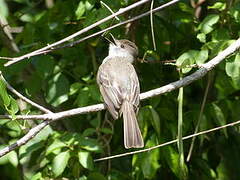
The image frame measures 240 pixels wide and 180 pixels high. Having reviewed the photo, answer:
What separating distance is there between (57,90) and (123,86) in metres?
0.59

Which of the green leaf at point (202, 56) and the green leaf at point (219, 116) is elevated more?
the green leaf at point (202, 56)

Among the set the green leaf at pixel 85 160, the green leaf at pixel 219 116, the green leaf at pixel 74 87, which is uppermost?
the green leaf at pixel 74 87

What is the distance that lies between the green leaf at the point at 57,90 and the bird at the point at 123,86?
0.32 metres

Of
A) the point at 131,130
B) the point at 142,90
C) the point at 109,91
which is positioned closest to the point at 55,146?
the point at 131,130

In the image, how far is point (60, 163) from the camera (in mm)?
4559

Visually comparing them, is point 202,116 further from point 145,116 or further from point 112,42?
point 112,42

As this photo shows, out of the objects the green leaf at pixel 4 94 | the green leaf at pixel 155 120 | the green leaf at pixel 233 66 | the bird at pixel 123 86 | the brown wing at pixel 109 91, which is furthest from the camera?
the brown wing at pixel 109 91

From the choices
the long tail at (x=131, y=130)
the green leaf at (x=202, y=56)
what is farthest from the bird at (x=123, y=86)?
the green leaf at (x=202, y=56)

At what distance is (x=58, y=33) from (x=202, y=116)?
1625mm

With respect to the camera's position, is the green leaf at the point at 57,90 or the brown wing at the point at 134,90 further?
the green leaf at the point at 57,90

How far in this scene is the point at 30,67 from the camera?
574 centimetres

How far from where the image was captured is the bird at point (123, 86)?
4.59m

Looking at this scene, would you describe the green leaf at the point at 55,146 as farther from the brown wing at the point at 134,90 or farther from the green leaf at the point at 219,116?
the green leaf at the point at 219,116

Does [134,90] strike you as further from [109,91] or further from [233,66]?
[233,66]
